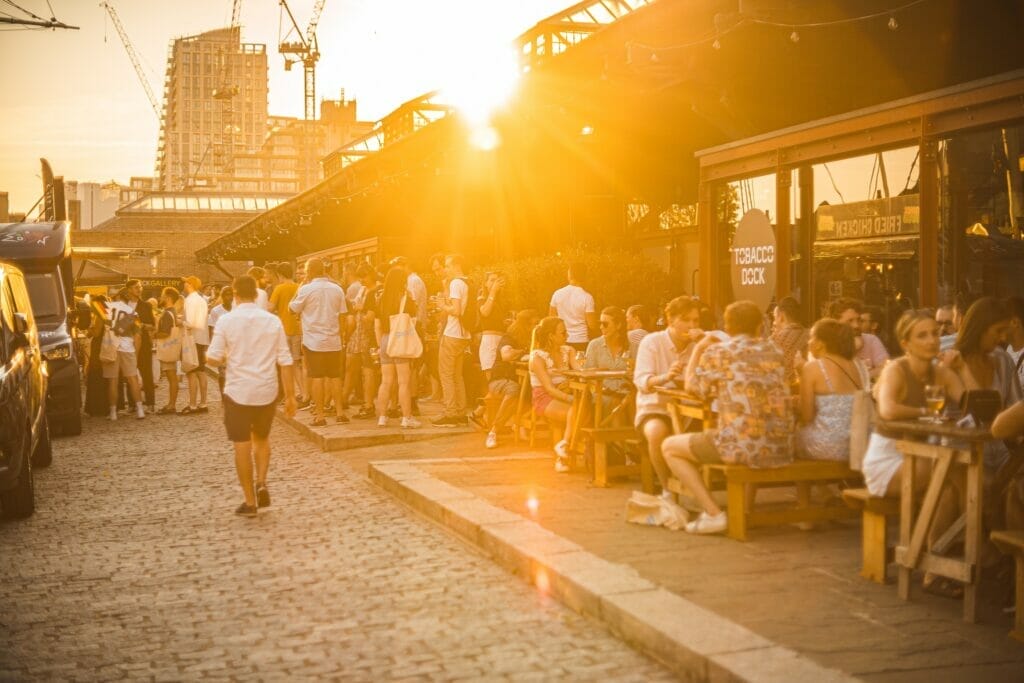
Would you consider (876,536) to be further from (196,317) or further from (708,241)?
(196,317)

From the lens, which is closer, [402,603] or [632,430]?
[402,603]

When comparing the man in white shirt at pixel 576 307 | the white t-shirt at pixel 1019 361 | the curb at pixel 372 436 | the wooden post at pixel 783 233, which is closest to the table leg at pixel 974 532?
the white t-shirt at pixel 1019 361

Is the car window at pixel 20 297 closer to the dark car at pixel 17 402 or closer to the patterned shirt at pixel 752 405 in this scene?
the dark car at pixel 17 402

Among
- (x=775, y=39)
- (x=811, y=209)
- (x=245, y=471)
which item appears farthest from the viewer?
(x=811, y=209)

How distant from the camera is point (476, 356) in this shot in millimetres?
15570

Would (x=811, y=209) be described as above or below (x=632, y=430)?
above

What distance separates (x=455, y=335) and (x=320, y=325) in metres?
1.55

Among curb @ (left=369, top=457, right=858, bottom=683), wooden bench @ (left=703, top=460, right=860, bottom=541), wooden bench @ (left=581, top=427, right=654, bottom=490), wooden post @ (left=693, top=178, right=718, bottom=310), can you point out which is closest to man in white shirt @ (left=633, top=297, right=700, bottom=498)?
wooden bench @ (left=581, top=427, right=654, bottom=490)

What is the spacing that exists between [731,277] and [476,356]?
11.5 ft

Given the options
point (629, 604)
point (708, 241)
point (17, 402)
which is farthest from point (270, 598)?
point (708, 241)

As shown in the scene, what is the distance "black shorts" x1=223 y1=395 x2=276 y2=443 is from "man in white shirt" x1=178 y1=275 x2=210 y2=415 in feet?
28.5

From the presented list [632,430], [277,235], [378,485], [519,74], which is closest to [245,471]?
[378,485]

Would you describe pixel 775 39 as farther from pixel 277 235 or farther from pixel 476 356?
pixel 277 235

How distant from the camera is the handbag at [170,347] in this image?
17391 millimetres
